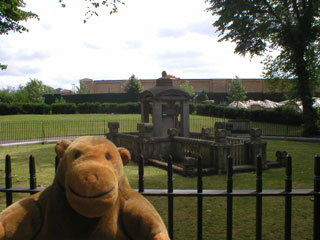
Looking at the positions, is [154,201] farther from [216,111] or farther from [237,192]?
[216,111]

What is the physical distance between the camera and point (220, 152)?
11.5 meters

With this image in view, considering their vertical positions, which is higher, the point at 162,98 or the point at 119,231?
the point at 162,98

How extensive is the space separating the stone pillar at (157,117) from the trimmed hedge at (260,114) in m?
13.3

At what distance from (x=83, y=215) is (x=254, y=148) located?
1077 cm

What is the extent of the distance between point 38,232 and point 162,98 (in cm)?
1249

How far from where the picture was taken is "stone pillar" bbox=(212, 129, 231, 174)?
11406 mm

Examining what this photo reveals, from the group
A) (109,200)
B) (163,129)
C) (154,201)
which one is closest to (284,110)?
(163,129)

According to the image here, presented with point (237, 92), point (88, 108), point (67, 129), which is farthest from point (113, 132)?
point (237, 92)

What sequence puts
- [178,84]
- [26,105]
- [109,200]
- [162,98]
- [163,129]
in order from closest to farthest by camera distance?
[109,200]
[162,98]
[163,129]
[26,105]
[178,84]

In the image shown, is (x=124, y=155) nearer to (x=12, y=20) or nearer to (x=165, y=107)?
(x=165, y=107)

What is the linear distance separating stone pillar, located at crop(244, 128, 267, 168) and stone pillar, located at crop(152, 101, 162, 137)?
4365 millimetres

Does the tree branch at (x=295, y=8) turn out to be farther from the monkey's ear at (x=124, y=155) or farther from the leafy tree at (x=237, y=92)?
the leafy tree at (x=237, y=92)

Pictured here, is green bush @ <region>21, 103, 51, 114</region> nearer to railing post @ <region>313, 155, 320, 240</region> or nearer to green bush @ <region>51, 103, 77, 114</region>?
green bush @ <region>51, 103, 77, 114</region>

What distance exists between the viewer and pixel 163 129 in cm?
1595
